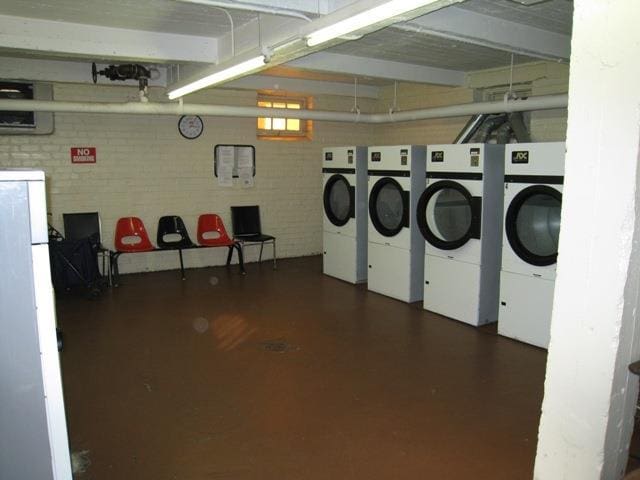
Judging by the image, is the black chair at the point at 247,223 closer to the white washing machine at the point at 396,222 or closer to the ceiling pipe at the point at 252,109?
the ceiling pipe at the point at 252,109

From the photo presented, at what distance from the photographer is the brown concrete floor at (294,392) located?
2.84 m

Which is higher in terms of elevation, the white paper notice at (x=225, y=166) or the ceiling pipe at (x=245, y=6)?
the ceiling pipe at (x=245, y=6)

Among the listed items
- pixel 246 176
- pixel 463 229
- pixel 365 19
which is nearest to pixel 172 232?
pixel 246 176

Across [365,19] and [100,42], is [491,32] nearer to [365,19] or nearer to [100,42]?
[365,19]

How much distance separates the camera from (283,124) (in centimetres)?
816

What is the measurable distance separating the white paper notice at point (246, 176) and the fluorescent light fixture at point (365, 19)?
15.0 feet

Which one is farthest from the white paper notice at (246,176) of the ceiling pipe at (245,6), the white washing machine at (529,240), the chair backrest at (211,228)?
the ceiling pipe at (245,6)

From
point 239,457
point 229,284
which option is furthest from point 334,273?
point 239,457

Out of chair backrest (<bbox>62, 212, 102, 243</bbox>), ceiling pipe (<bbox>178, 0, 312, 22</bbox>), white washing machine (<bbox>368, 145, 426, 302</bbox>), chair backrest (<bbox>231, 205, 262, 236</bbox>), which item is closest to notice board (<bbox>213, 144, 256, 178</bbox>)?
chair backrest (<bbox>231, 205, 262, 236</bbox>)

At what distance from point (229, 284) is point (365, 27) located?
4.39 meters

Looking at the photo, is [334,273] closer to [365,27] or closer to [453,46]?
[453,46]

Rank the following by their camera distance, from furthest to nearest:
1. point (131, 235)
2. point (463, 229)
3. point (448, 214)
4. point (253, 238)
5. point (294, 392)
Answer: point (253, 238)
point (131, 235)
point (448, 214)
point (463, 229)
point (294, 392)

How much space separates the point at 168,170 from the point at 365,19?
510 centimetres

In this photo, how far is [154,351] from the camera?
438 cm
